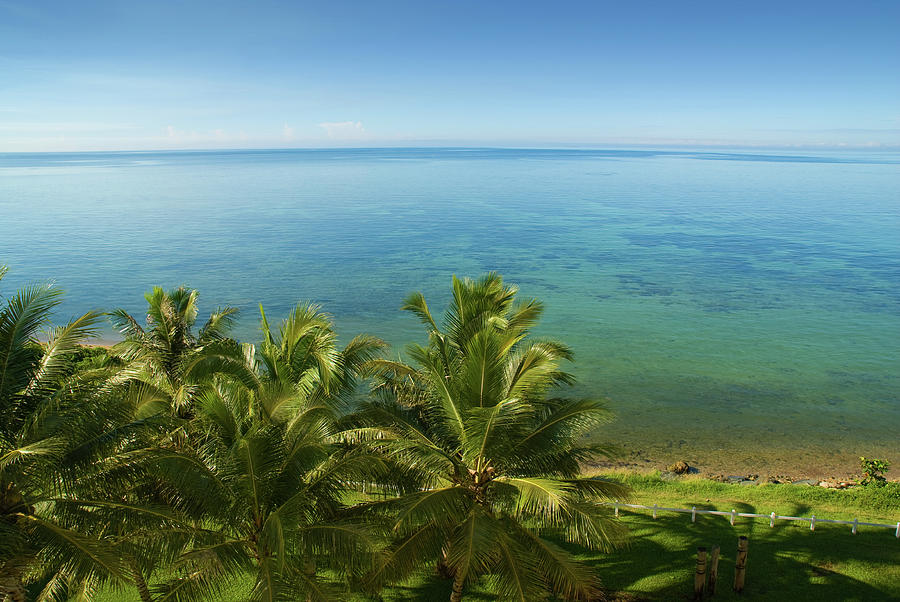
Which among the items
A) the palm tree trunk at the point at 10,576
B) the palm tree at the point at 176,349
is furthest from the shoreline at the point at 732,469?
the palm tree trunk at the point at 10,576

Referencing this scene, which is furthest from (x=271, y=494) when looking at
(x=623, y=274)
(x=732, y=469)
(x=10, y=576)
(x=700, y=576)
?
(x=623, y=274)

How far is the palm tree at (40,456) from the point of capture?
8.96 m

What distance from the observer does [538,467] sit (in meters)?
11.7

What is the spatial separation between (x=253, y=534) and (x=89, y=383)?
3.82 m

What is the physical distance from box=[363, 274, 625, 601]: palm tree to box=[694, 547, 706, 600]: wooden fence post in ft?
8.60

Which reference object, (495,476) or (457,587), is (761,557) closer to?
(495,476)

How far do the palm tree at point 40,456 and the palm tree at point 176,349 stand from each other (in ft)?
11.8

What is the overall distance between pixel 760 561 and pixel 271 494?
11688mm

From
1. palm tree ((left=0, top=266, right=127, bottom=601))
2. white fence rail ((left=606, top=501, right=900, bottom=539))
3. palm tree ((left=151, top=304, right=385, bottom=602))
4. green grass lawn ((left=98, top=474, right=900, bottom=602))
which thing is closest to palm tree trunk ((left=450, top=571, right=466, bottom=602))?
palm tree ((left=151, top=304, right=385, bottom=602))

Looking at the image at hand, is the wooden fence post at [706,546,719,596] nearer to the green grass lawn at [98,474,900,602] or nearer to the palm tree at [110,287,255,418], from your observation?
the green grass lawn at [98,474,900,602]

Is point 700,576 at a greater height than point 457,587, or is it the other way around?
point 457,587

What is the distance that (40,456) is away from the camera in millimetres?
9047

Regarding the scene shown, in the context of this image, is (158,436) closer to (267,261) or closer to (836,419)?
(836,419)

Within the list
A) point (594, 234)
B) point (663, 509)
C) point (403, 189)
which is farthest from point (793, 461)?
point (403, 189)
